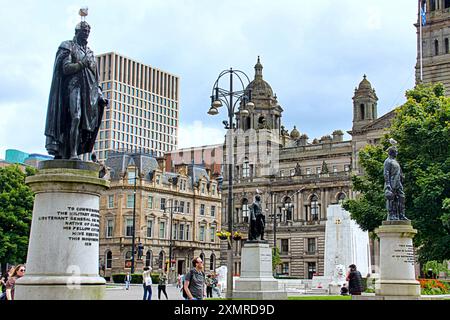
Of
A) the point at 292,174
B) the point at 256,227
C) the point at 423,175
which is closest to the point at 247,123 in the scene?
the point at 292,174

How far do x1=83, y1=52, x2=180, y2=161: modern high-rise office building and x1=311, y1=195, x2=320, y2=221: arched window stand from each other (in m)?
68.7

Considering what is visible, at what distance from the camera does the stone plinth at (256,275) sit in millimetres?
25781

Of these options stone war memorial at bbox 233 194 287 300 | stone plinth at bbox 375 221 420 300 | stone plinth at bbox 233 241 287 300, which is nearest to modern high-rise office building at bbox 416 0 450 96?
stone war memorial at bbox 233 194 287 300

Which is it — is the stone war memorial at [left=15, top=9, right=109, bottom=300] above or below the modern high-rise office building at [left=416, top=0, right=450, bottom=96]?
below

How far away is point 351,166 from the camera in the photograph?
81.2m

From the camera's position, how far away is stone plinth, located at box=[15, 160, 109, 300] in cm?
1029

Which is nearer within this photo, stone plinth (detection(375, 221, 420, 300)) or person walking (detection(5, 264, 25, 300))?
person walking (detection(5, 264, 25, 300))

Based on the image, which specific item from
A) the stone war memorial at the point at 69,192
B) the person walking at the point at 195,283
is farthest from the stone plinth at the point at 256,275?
the stone war memorial at the point at 69,192

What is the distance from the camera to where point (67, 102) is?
1137 cm

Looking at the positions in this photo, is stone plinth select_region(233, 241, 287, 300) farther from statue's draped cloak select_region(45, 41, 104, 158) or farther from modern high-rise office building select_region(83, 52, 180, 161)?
modern high-rise office building select_region(83, 52, 180, 161)

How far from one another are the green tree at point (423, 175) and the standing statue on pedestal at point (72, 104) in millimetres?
24465

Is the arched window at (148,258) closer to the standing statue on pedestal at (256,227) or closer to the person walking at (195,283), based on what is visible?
the standing statue on pedestal at (256,227)

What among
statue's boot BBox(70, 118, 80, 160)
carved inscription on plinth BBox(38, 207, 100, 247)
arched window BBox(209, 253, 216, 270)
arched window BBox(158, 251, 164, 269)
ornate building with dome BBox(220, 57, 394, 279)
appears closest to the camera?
carved inscription on plinth BBox(38, 207, 100, 247)
